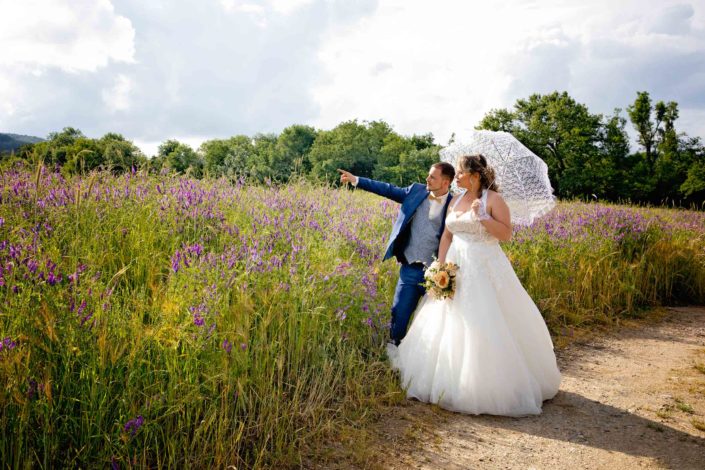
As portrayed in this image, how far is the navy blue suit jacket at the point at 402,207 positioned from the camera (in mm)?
4961

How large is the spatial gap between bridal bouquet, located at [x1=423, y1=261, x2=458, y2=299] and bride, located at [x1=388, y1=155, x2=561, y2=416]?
106 mm

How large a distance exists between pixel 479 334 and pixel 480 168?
1.46 m

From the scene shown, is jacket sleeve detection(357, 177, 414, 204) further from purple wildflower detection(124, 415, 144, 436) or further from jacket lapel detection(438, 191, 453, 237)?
purple wildflower detection(124, 415, 144, 436)

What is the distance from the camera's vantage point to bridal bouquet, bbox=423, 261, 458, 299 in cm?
436

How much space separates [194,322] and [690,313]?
28.0 feet

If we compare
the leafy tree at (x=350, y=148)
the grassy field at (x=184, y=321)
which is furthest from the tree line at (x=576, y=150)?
the grassy field at (x=184, y=321)

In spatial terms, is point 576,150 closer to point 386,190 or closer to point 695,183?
point 695,183

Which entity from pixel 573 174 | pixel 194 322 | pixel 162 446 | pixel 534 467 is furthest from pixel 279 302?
pixel 573 174

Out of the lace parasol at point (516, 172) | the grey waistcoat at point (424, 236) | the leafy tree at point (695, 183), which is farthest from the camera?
the leafy tree at point (695, 183)

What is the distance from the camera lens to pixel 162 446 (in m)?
2.97

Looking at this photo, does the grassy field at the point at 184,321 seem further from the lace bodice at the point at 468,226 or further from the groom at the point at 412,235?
the lace bodice at the point at 468,226

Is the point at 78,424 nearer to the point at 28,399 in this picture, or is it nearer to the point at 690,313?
the point at 28,399

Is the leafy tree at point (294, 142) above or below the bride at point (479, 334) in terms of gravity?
above

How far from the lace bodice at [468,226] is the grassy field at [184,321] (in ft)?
3.12
